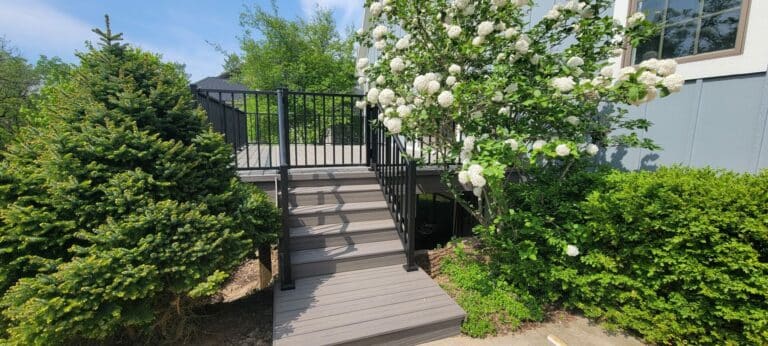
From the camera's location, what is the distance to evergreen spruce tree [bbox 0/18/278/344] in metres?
1.66

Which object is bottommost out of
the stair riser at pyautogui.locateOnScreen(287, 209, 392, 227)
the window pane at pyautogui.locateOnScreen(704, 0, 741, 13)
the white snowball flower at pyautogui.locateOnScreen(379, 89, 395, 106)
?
the stair riser at pyautogui.locateOnScreen(287, 209, 392, 227)

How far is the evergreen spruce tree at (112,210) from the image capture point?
166 cm

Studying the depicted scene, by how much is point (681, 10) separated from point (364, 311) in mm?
3505

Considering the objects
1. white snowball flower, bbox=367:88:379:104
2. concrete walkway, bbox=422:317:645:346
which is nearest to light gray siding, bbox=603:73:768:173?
concrete walkway, bbox=422:317:645:346

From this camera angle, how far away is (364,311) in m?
2.27

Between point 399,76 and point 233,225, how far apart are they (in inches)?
73.0

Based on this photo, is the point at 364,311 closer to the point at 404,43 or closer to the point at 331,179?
the point at 331,179

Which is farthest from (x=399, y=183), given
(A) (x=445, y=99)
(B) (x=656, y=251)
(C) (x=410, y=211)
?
(B) (x=656, y=251)

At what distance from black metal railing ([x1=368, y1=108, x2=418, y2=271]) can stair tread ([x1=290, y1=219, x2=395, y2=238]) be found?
0.47 ft

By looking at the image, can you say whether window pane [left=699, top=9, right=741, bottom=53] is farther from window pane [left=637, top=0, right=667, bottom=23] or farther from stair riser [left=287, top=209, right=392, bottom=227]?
stair riser [left=287, top=209, right=392, bottom=227]

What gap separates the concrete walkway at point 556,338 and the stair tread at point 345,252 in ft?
3.11

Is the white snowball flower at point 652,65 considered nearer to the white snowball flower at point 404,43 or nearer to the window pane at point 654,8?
the window pane at point 654,8

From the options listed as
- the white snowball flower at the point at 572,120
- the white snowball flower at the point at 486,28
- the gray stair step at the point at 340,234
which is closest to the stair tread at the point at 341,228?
the gray stair step at the point at 340,234

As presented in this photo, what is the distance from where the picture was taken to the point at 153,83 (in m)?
2.24
